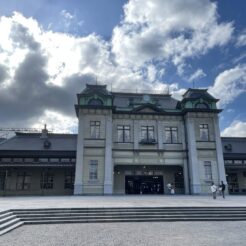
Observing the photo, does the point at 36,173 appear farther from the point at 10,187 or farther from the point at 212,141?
the point at 212,141

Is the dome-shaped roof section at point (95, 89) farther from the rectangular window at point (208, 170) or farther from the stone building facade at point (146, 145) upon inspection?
the rectangular window at point (208, 170)

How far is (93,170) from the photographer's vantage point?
94.8 ft

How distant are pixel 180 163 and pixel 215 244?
23255mm

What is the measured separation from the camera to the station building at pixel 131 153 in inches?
1169

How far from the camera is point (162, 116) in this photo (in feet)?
106

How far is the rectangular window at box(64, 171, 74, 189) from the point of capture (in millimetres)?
31875

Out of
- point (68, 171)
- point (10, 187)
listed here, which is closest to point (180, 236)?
point (68, 171)

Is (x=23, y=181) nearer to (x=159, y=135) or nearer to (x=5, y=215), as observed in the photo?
(x=159, y=135)

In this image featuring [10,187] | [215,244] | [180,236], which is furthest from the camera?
[10,187]

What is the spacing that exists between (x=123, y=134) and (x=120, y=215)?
60.7ft

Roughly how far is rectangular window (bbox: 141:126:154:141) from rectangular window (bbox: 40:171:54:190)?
1344 centimetres

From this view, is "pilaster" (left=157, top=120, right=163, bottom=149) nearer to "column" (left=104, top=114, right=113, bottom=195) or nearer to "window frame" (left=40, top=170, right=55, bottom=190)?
"column" (left=104, top=114, right=113, bottom=195)

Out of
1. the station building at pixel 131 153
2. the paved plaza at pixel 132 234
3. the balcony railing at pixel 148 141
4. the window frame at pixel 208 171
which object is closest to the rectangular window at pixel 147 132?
the station building at pixel 131 153

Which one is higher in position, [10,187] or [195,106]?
[195,106]
